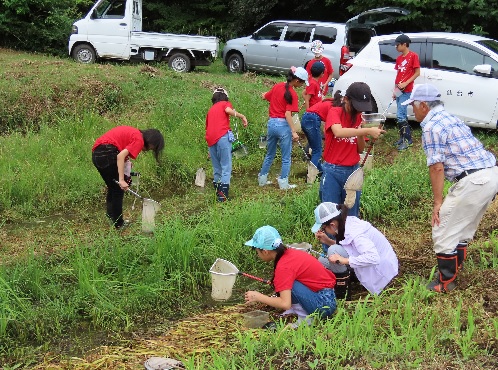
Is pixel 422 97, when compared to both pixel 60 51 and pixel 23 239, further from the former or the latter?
pixel 60 51

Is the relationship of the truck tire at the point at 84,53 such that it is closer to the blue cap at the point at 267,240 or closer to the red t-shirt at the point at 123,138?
the red t-shirt at the point at 123,138

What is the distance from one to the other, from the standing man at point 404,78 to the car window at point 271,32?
634 cm

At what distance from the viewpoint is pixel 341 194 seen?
5562 mm

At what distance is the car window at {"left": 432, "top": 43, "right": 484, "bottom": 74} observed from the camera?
9312mm

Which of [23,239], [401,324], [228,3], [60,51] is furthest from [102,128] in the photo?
[228,3]

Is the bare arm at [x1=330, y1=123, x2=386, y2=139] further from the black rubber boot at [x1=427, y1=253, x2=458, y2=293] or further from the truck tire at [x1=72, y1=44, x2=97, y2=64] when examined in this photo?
the truck tire at [x1=72, y1=44, x2=97, y2=64]

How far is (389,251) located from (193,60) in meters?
11.4

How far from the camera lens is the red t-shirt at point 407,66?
9062 millimetres

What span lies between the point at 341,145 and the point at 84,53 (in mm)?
11591

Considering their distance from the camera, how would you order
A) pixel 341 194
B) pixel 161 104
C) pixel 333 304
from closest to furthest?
pixel 333 304
pixel 341 194
pixel 161 104

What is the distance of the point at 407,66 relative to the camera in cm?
908

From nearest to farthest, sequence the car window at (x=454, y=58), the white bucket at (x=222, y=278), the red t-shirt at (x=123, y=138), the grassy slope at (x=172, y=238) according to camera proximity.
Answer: the grassy slope at (x=172, y=238) → the white bucket at (x=222, y=278) → the red t-shirt at (x=123, y=138) → the car window at (x=454, y=58)

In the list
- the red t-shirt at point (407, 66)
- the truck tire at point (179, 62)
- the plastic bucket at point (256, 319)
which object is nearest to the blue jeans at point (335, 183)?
the plastic bucket at point (256, 319)

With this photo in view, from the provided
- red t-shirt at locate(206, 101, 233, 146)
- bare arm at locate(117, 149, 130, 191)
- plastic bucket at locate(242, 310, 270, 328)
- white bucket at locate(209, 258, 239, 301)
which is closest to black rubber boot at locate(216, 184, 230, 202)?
red t-shirt at locate(206, 101, 233, 146)
